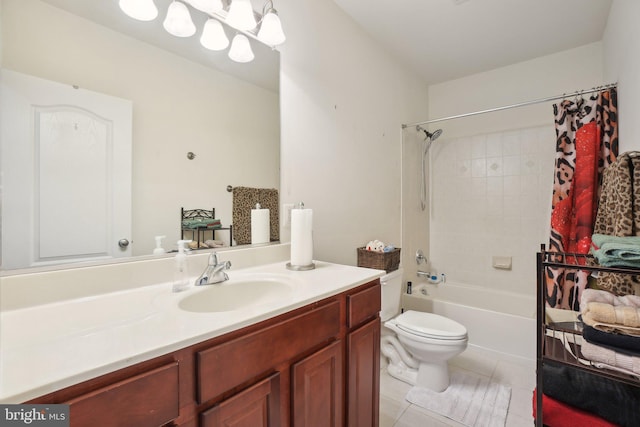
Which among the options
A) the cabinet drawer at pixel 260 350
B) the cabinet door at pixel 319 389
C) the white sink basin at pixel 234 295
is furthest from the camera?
the white sink basin at pixel 234 295

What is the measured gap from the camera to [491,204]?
109 inches

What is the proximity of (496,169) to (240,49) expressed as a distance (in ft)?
8.29

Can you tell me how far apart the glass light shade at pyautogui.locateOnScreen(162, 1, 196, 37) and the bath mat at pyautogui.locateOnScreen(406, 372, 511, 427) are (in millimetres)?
2201

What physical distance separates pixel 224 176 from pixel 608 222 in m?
1.75

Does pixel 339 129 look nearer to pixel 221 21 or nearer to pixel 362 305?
pixel 221 21

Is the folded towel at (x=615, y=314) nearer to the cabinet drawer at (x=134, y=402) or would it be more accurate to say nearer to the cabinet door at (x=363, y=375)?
the cabinet door at (x=363, y=375)

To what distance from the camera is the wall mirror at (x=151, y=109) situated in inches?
32.0

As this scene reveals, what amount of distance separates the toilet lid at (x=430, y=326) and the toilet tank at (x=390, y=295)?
86 mm

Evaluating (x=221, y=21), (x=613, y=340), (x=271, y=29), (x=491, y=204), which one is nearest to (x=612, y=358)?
(x=613, y=340)

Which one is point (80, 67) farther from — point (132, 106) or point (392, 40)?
point (392, 40)

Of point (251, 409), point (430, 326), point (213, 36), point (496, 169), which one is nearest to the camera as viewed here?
point (251, 409)

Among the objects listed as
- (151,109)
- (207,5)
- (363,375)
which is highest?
(207,5)

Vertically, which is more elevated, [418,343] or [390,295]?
[390,295]

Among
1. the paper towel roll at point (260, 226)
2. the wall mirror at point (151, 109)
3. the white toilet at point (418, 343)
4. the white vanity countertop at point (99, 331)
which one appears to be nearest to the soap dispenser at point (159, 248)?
the wall mirror at point (151, 109)
